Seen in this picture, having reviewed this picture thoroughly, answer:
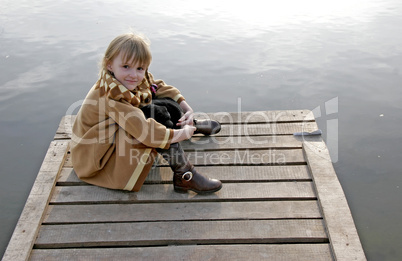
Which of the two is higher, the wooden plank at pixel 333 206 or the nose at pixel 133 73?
the nose at pixel 133 73

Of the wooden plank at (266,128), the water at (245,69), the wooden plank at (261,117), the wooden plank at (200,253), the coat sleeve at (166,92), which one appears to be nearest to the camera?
the wooden plank at (200,253)

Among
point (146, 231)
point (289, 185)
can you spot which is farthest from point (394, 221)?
point (146, 231)

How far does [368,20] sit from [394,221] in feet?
14.6

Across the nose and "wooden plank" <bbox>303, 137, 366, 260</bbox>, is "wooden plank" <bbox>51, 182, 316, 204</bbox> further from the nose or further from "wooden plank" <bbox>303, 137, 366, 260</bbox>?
the nose

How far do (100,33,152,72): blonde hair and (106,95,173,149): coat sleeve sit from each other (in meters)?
0.23

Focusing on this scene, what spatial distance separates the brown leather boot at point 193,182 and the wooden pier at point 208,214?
0.04 m

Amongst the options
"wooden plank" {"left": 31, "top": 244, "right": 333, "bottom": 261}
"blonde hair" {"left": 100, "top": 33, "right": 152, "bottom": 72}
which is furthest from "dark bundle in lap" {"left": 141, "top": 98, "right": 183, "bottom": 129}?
"wooden plank" {"left": 31, "top": 244, "right": 333, "bottom": 261}

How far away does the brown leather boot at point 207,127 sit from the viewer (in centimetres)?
319

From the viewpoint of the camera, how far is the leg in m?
2.56

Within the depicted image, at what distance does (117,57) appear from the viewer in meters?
2.45

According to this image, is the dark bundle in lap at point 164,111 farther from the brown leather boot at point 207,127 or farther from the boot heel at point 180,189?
the boot heel at point 180,189

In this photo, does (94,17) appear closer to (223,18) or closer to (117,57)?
(223,18)

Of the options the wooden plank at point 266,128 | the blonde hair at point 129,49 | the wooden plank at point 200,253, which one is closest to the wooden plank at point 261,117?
the wooden plank at point 266,128

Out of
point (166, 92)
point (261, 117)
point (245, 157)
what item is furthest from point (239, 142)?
point (166, 92)
